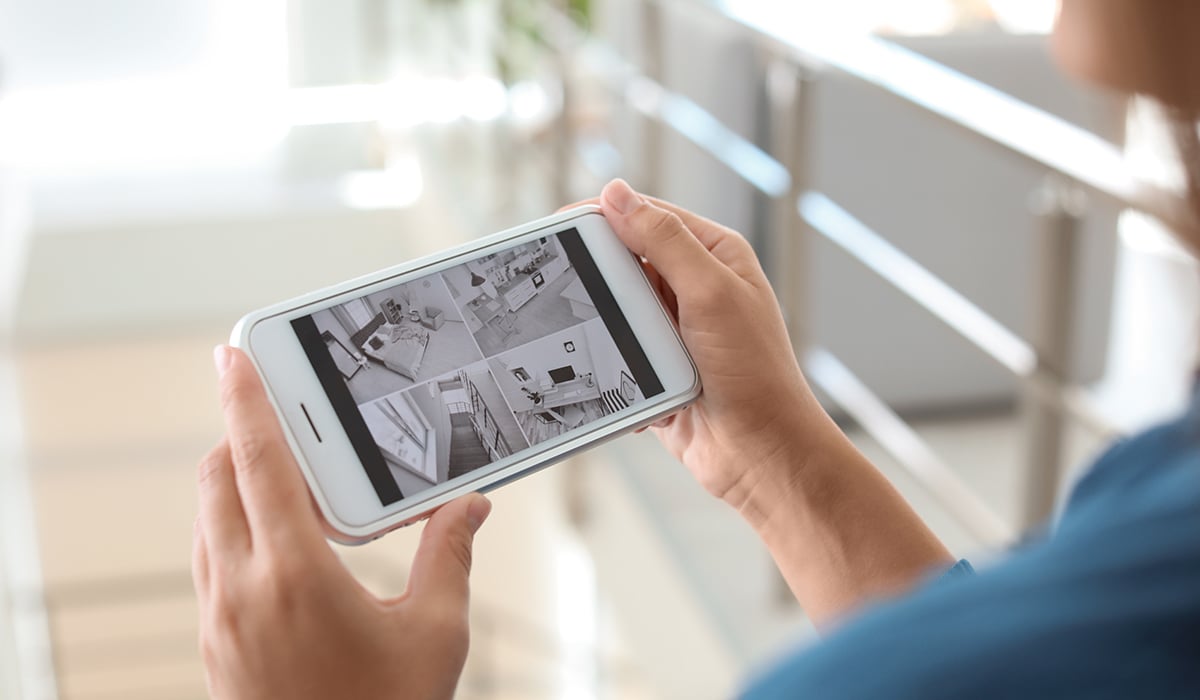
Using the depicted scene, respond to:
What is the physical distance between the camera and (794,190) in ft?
4.59

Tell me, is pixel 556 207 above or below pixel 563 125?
below

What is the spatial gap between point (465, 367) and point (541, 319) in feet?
0.17

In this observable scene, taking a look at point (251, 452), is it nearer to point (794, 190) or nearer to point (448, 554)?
→ point (448, 554)

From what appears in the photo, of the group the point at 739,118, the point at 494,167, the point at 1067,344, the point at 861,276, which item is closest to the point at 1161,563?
the point at 1067,344

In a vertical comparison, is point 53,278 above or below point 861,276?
below

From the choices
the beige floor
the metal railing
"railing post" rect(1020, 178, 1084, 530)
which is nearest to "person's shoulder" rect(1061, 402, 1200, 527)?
the metal railing

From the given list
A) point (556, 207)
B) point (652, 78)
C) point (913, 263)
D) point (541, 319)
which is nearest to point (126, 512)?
point (556, 207)

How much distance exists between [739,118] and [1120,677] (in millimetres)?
1932

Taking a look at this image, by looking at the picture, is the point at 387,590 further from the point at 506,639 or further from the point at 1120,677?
the point at 1120,677

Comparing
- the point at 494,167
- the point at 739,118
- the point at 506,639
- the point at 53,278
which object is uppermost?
the point at 739,118

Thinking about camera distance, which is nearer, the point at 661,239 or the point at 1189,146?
the point at 1189,146

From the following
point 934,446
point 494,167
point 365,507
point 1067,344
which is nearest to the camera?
point 365,507

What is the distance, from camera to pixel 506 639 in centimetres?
411

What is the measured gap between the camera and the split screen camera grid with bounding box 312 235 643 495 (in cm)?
57
